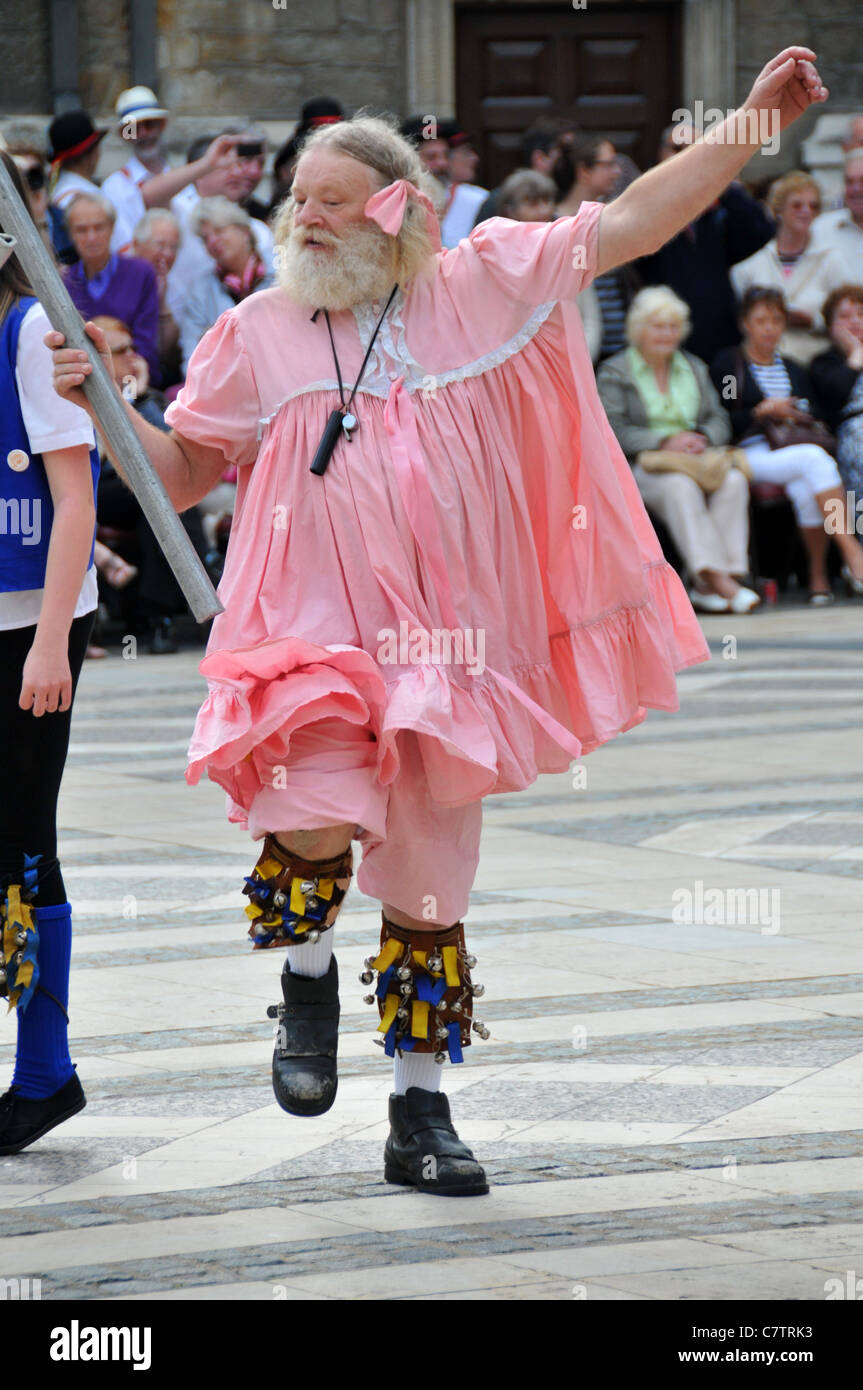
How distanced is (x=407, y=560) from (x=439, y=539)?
0.22 feet

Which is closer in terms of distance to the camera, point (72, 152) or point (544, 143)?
point (72, 152)

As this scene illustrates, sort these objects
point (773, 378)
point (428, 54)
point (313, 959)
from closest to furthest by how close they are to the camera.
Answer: point (313, 959) < point (773, 378) < point (428, 54)

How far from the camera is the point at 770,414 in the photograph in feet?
44.9

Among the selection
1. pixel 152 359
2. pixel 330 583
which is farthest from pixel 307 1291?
pixel 152 359

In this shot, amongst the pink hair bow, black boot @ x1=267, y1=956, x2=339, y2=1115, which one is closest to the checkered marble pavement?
black boot @ x1=267, y1=956, x2=339, y2=1115

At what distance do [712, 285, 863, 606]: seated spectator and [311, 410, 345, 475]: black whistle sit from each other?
31.7 ft

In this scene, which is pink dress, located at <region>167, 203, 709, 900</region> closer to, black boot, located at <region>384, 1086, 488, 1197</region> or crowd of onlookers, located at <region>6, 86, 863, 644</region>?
black boot, located at <region>384, 1086, 488, 1197</region>

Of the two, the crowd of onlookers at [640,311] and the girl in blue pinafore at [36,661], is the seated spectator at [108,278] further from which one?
the girl in blue pinafore at [36,661]


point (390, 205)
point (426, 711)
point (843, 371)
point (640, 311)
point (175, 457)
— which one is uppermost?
point (640, 311)

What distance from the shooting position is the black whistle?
419 centimetres

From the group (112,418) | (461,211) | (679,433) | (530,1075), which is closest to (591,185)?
(461,211)

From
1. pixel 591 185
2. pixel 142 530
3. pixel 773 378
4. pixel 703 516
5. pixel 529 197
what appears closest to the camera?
pixel 142 530

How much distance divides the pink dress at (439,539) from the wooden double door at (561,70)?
14.7 metres

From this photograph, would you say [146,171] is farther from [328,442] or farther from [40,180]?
[328,442]
